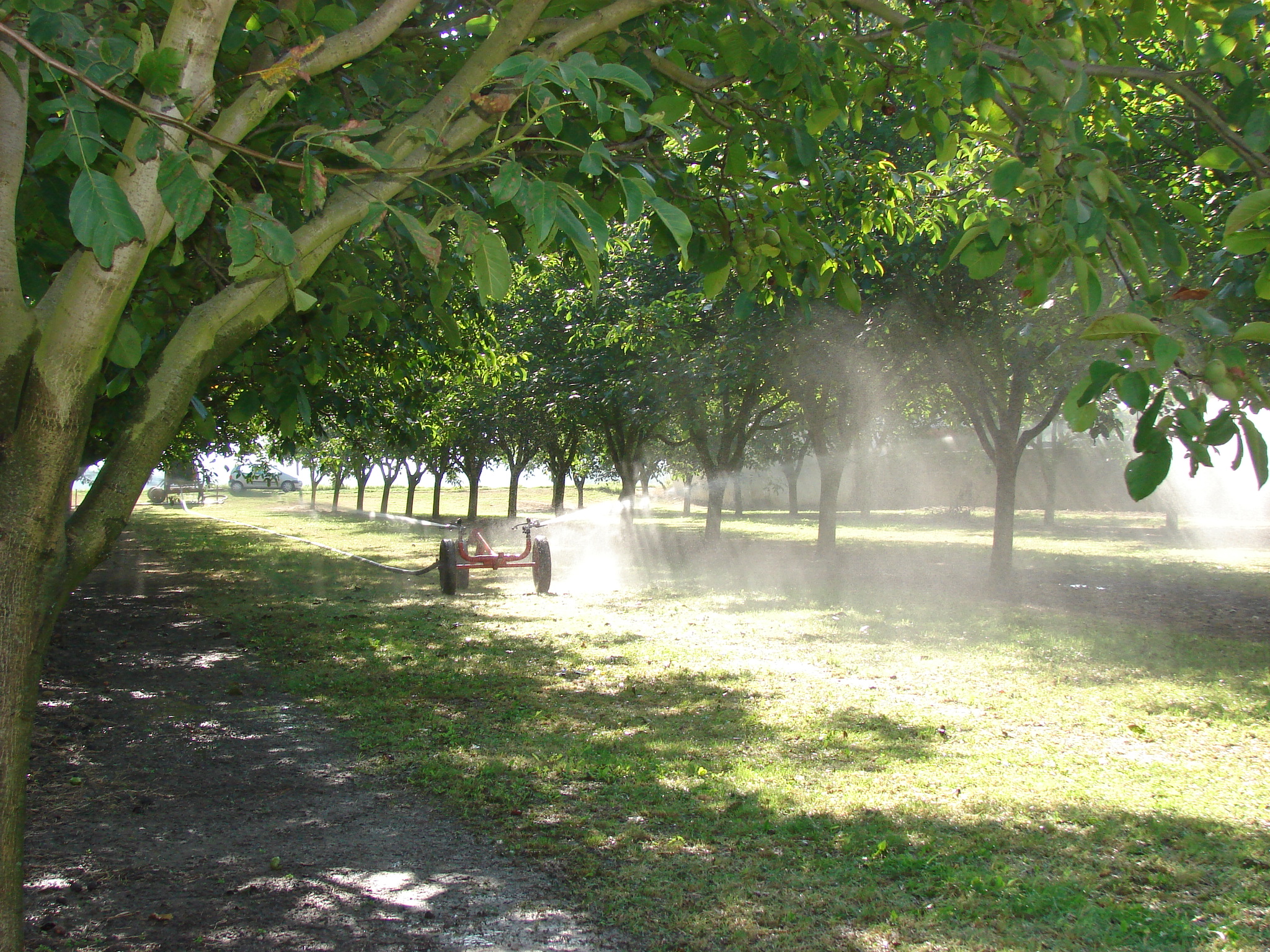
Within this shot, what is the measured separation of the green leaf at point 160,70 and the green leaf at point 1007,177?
221 cm

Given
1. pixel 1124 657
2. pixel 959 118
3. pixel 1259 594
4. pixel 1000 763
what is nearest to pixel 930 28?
pixel 959 118

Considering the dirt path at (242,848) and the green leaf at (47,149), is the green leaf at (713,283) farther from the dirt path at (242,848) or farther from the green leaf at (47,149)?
the dirt path at (242,848)

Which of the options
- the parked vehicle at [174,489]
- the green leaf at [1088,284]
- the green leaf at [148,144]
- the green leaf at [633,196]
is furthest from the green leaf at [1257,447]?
the parked vehicle at [174,489]

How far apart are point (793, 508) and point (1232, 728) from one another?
4433 cm

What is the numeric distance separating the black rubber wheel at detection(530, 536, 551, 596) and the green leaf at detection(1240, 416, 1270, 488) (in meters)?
13.0

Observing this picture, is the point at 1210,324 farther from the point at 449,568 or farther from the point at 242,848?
the point at 449,568

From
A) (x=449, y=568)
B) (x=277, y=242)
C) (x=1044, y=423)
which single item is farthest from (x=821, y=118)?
(x=449, y=568)

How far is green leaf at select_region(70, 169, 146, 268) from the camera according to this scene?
2021 millimetres

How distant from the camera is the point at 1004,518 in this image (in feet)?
47.8

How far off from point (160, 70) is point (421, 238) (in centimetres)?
79

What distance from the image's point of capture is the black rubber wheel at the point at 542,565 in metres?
14.8

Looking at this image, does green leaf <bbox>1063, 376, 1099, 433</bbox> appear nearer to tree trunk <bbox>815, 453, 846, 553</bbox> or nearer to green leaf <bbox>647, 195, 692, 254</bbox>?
green leaf <bbox>647, 195, 692, 254</bbox>

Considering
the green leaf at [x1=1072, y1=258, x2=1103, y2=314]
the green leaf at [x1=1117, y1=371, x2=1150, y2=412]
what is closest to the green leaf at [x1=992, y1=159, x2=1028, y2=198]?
the green leaf at [x1=1072, y1=258, x2=1103, y2=314]

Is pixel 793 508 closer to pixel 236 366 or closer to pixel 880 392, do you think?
pixel 880 392
